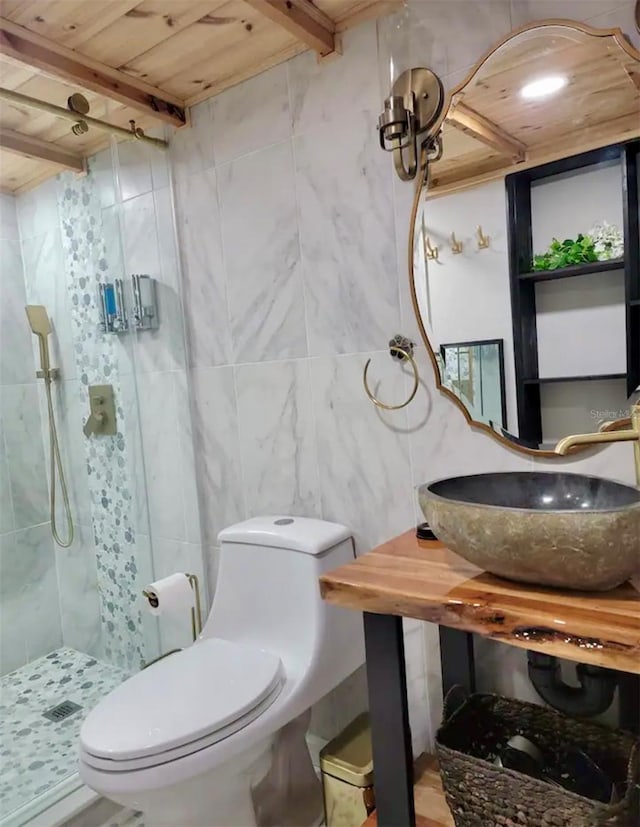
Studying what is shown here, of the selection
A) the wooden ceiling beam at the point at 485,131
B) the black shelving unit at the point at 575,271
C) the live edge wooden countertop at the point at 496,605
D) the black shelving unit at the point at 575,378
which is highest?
the wooden ceiling beam at the point at 485,131

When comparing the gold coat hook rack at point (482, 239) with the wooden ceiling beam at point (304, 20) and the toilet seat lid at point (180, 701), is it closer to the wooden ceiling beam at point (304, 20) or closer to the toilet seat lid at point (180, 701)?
the wooden ceiling beam at point (304, 20)

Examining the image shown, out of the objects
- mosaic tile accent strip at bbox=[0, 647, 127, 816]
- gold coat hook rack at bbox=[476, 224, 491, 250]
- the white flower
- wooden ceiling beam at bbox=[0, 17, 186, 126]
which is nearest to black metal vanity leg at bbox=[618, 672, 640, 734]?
the white flower

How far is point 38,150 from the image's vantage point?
2.00 metres

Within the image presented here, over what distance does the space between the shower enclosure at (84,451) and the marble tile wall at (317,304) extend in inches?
5.6

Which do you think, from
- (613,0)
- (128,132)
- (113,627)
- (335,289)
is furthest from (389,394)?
(113,627)

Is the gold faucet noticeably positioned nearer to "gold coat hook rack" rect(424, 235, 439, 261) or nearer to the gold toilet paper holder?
"gold coat hook rack" rect(424, 235, 439, 261)

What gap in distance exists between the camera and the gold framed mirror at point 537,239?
1.11 meters

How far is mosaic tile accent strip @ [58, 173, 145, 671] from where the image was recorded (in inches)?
79.8

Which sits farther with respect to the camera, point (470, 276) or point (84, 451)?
point (84, 451)

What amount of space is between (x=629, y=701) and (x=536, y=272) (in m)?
0.92

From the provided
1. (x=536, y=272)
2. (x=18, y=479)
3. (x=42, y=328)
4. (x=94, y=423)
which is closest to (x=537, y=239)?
(x=536, y=272)

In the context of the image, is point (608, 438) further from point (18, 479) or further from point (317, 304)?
point (18, 479)

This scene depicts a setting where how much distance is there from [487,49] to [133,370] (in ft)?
4.76

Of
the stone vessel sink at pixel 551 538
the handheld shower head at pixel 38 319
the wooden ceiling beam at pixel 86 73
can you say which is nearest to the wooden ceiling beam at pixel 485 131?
the stone vessel sink at pixel 551 538
